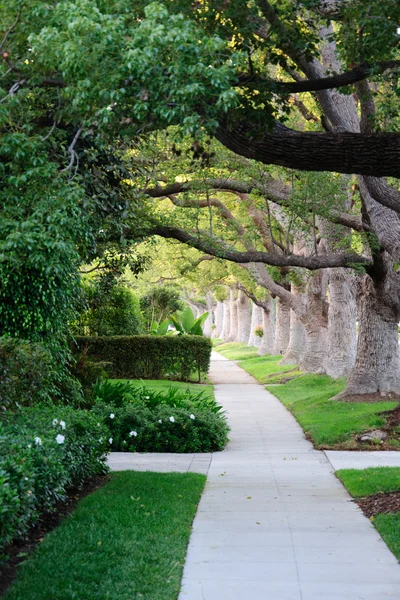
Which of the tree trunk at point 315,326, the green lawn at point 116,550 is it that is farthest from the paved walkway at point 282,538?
the tree trunk at point 315,326

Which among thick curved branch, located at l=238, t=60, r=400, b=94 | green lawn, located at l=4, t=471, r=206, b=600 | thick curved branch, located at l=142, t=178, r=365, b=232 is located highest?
thick curved branch, located at l=142, t=178, r=365, b=232

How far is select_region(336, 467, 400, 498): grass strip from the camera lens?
9727mm

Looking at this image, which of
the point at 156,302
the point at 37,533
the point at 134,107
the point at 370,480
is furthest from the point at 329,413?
the point at 156,302

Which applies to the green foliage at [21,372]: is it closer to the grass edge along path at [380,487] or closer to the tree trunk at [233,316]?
the grass edge along path at [380,487]

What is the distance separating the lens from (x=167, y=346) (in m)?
27.7

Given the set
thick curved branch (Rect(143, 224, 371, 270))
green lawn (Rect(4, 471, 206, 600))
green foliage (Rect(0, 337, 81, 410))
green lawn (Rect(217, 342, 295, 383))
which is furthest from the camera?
green lawn (Rect(217, 342, 295, 383))

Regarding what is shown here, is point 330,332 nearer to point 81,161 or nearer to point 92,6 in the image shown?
point 81,161

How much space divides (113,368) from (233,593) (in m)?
21.2

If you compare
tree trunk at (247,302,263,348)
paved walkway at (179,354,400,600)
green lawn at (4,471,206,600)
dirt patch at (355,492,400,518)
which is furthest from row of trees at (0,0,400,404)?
tree trunk at (247,302,263,348)

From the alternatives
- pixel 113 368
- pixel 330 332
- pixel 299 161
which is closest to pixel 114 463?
pixel 299 161

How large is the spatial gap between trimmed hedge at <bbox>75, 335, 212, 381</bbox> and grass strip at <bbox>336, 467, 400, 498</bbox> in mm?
15845

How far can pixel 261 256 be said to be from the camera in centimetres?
1767

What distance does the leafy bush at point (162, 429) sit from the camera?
1342 cm

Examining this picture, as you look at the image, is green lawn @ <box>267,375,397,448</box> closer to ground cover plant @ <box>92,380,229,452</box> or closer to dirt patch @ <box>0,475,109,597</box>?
ground cover plant @ <box>92,380,229,452</box>
